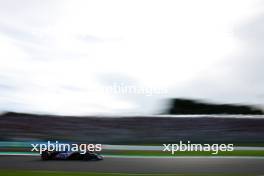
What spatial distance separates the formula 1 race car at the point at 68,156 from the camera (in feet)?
7.77

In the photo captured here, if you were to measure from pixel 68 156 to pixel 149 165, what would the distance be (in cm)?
60

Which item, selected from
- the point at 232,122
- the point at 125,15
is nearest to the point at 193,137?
the point at 232,122

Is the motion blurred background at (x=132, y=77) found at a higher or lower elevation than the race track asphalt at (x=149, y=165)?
higher

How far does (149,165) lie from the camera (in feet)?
8.04

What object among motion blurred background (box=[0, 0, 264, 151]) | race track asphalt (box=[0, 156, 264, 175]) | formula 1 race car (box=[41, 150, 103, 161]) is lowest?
race track asphalt (box=[0, 156, 264, 175])

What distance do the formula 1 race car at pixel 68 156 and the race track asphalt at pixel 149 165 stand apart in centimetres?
3

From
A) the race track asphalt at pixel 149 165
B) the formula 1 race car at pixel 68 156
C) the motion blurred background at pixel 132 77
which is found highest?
the motion blurred background at pixel 132 77

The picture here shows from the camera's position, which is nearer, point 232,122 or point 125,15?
point 232,122

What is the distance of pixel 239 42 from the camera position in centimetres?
246

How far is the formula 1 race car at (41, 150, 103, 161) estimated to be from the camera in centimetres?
237

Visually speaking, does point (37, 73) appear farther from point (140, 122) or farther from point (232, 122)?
point (232, 122)

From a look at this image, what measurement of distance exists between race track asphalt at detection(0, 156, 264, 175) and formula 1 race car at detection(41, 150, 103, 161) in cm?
3

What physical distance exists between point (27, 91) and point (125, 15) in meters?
0.93

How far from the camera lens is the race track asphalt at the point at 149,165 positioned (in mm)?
2361
